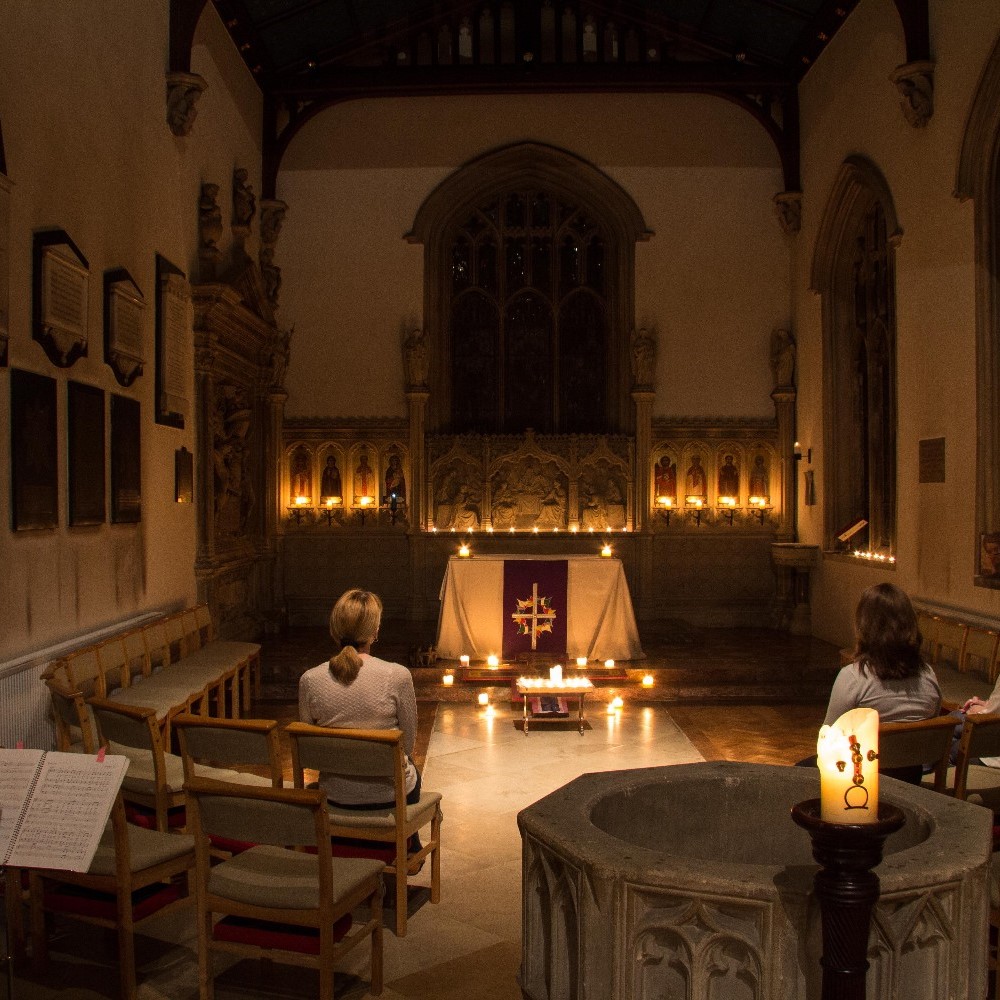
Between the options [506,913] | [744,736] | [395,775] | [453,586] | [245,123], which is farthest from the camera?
[245,123]

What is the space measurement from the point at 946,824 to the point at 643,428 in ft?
33.1

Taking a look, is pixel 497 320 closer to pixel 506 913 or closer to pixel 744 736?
pixel 744 736

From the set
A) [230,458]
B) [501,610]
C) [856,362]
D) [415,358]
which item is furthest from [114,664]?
[856,362]

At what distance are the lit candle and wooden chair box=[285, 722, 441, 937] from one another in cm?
208

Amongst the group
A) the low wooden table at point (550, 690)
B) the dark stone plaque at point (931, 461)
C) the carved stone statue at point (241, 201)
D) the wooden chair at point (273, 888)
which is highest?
the carved stone statue at point (241, 201)

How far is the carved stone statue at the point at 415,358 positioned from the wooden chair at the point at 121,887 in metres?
8.96

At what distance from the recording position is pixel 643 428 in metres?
12.6

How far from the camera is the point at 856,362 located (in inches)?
440

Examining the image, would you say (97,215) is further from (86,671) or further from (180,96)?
(86,671)

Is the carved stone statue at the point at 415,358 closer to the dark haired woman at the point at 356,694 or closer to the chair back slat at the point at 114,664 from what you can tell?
the chair back slat at the point at 114,664

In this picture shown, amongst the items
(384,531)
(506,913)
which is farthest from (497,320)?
(506,913)

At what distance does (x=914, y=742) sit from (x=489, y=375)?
9.83 m

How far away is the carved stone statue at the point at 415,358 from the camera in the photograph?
12367 mm

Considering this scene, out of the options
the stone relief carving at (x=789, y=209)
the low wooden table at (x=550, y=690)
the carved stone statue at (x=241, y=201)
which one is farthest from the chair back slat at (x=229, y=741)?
the stone relief carving at (x=789, y=209)
